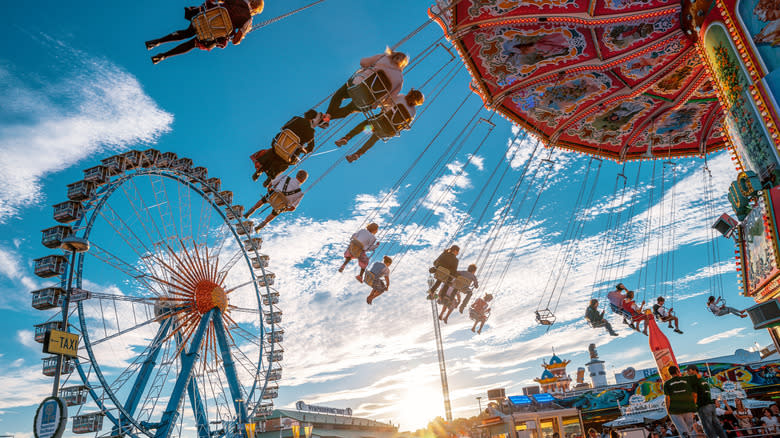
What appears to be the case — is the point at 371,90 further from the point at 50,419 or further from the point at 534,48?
the point at 50,419

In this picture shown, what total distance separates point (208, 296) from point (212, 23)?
563 inches

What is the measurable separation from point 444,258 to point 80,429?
1209 cm

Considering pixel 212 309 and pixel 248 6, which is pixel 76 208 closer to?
pixel 212 309

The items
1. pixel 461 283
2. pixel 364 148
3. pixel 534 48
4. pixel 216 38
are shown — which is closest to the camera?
pixel 216 38

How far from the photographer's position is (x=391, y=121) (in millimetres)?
8086

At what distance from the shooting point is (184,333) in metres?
18.3

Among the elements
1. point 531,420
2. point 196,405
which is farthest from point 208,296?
point 531,420

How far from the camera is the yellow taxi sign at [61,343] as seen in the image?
42.5ft

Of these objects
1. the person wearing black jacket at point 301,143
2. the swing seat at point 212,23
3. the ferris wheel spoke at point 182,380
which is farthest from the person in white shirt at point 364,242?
the ferris wheel spoke at point 182,380

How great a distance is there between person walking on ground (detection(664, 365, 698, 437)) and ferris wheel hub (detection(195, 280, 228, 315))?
16193 mm

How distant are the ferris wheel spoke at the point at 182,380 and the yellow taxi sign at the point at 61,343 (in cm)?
402

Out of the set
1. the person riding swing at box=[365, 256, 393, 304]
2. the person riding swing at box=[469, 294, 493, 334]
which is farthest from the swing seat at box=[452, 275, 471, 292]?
the person riding swing at box=[469, 294, 493, 334]

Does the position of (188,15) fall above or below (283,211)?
above

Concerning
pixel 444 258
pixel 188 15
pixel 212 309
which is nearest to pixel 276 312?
pixel 212 309
